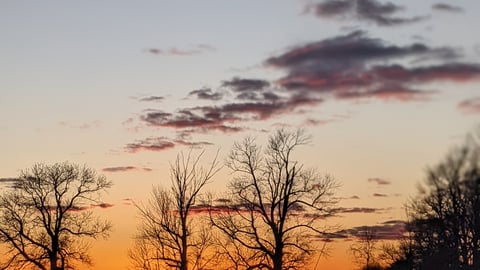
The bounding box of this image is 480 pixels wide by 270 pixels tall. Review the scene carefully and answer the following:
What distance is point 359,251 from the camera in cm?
9362

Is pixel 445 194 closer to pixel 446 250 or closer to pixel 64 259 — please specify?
pixel 446 250

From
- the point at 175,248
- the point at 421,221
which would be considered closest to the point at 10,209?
the point at 175,248

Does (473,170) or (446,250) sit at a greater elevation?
(473,170)

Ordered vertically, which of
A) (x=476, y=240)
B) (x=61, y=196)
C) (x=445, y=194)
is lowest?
(x=476, y=240)

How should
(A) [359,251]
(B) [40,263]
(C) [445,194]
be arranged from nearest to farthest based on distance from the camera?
(C) [445,194]
(B) [40,263]
(A) [359,251]

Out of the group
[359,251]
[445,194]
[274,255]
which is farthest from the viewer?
[359,251]

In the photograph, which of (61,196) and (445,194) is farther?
(61,196)

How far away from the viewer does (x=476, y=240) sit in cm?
5447

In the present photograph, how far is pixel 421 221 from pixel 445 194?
5898 millimetres

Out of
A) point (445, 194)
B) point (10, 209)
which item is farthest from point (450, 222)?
point (10, 209)

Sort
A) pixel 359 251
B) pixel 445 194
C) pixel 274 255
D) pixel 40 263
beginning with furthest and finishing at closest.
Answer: pixel 359 251 → pixel 40 263 → pixel 445 194 → pixel 274 255

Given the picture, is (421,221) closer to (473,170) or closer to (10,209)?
(473,170)

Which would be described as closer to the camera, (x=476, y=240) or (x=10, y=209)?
(x=476, y=240)

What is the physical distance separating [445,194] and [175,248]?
70.8 ft
